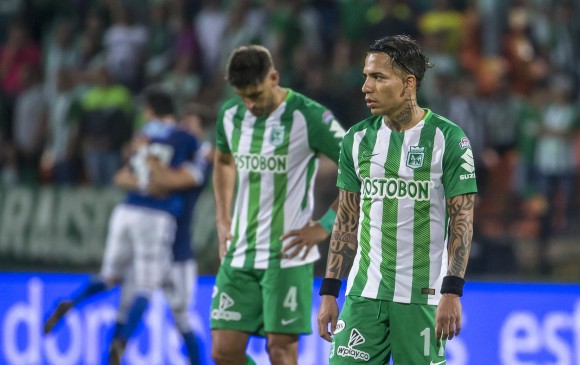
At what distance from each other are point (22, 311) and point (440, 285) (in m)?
5.88

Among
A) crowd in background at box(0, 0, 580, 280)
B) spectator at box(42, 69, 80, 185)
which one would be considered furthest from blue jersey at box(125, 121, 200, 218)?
spectator at box(42, 69, 80, 185)

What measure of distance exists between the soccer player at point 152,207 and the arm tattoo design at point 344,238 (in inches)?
157

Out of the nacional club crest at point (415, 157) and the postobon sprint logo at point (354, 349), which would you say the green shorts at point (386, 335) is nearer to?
the postobon sprint logo at point (354, 349)

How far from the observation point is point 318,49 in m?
11.9

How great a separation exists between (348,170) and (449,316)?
31.3 inches

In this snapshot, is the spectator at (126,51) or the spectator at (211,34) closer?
the spectator at (211,34)

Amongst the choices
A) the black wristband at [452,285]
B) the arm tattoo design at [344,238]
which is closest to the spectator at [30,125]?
the arm tattoo design at [344,238]

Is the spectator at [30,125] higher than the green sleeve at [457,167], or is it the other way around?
the spectator at [30,125]

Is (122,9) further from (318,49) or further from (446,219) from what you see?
(446,219)

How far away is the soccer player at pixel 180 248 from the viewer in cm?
866

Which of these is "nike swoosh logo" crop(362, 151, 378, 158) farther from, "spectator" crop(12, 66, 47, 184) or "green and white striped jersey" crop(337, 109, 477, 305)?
"spectator" crop(12, 66, 47, 184)

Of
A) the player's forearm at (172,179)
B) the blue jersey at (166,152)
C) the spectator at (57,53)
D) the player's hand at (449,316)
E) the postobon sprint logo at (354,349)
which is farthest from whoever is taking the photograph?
the spectator at (57,53)

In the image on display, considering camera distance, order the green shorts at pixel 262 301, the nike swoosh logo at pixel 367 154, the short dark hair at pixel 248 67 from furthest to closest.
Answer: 1. the green shorts at pixel 262 301
2. the short dark hair at pixel 248 67
3. the nike swoosh logo at pixel 367 154

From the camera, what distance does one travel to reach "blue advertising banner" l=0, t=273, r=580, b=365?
881 cm
